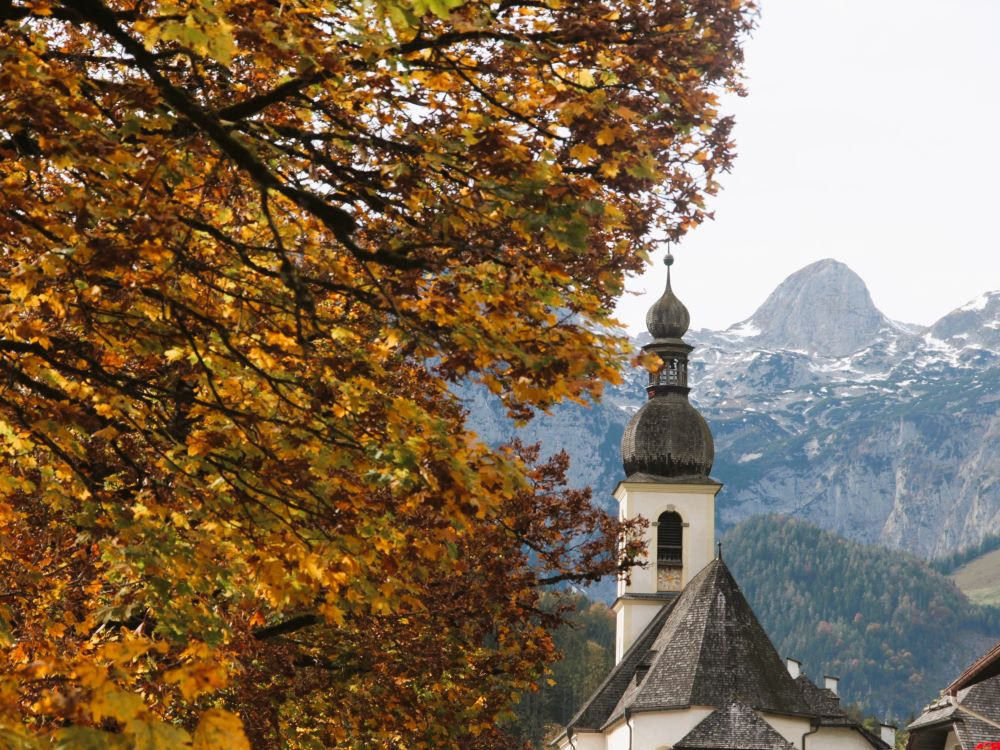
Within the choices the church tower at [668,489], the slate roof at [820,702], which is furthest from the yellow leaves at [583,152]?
the church tower at [668,489]

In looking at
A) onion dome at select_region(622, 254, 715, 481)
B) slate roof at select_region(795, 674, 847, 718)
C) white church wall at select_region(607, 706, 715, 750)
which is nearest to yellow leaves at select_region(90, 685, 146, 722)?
white church wall at select_region(607, 706, 715, 750)

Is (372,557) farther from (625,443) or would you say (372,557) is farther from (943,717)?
(625,443)

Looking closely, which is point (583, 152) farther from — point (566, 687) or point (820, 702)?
point (566, 687)

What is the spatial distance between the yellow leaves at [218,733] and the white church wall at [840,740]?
132ft

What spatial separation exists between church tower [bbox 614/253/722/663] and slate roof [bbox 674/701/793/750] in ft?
47.0

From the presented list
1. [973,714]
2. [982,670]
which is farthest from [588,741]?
[973,714]

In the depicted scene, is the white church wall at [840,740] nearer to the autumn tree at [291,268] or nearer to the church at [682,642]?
the church at [682,642]

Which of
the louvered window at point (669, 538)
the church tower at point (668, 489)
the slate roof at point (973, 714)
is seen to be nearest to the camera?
the slate roof at point (973, 714)

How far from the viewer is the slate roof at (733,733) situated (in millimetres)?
38406

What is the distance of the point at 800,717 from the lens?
40406 mm

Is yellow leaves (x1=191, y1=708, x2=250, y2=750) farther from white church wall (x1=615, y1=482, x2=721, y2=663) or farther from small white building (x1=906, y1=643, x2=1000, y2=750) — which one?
white church wall (x1=615, y1=482, x2=721, y2=663)

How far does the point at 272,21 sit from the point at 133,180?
1.15 meters

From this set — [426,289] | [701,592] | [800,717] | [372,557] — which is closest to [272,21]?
[426,289]

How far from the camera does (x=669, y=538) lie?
183 ft
